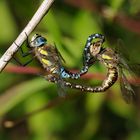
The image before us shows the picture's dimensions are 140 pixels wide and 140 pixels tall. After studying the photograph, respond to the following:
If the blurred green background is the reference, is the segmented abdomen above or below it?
above

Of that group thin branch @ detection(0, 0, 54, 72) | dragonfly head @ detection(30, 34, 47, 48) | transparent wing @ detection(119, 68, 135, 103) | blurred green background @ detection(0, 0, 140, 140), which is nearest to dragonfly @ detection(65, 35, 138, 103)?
transparent wing @ detection(119, 68, 135, 103)

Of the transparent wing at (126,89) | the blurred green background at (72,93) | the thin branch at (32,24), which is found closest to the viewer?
the thin branch at (32,24)

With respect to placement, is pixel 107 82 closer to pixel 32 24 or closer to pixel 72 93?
pixel 32 24

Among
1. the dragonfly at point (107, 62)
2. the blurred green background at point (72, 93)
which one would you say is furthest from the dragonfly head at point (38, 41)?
the blurred green background at point (72, 93)

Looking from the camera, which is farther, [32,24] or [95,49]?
[95,49]

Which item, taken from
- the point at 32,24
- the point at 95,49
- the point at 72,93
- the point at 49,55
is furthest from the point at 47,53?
the point at 72,93

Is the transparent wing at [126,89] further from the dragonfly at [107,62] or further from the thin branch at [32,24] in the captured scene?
the thin branch at [32,24]

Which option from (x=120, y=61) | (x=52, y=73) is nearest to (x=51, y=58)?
(x=52, y=73)

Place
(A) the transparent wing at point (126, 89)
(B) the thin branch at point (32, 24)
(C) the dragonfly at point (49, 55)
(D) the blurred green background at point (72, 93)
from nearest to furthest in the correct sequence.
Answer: (B) the thin branch at point (32, 24)
(C) the dragonfly at point (49, 55)
(A) the transparent wing at point (126, 89)
(D) the blurred green background at point (72, 93)

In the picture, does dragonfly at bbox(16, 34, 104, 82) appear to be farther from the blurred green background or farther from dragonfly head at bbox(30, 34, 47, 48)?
the blurred green background
